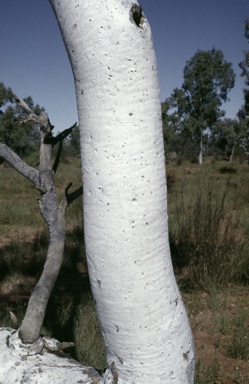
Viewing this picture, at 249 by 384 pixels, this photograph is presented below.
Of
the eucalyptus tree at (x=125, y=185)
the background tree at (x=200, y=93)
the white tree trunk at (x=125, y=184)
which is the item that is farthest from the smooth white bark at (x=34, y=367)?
the background tree at (x=200, y=93)

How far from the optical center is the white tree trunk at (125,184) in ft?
5.24

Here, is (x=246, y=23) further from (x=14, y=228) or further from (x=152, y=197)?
(x=152, y=197)

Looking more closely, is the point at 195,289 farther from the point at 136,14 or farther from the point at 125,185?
the point at 136,14

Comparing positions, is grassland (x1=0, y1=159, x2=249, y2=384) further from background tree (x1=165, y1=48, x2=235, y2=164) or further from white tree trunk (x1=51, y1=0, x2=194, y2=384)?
background tree (x1=165, y1=48, x2=235, y2=164)

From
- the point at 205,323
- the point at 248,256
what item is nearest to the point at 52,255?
the point at 205,323

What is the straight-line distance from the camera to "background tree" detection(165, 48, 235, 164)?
123 ft

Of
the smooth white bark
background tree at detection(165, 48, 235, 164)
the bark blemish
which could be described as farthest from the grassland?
background tree at detection(165, 48, 235, 164)

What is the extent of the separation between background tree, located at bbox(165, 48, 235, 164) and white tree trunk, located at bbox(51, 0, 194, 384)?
3586cm

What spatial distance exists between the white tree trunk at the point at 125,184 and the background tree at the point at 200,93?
35857 millimetres

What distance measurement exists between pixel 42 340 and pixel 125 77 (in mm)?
1183

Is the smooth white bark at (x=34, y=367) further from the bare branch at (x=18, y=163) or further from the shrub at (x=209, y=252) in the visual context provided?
the shrub at (x=209, y=252)

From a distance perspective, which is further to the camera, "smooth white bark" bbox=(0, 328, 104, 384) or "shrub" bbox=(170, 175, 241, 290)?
"shrub" bbox=(170, 175, 241, 290)

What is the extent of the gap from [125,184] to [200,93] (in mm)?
37390

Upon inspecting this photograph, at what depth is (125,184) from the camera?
1.60 m
